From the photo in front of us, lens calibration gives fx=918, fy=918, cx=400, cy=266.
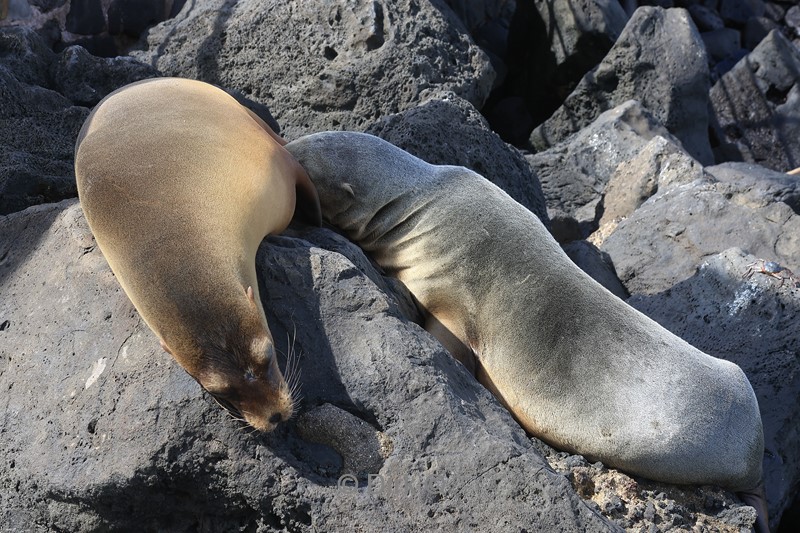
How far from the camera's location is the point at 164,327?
9.34 feet

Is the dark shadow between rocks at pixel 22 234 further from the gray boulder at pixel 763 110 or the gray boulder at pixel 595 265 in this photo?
the gray boulder at pixel 763 110

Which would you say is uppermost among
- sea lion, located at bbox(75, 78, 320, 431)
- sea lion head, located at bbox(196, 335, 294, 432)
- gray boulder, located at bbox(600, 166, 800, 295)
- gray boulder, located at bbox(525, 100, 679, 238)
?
sea lion, located at bbox(75, 78, 320, 431)

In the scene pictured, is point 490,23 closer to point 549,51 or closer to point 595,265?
point 549,51

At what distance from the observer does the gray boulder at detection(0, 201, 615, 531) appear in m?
2.81

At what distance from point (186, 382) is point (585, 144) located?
229 inches

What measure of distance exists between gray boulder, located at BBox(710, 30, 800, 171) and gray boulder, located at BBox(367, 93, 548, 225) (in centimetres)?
595

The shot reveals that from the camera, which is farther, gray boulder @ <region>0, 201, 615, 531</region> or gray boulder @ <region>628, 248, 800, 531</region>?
gray boulder @ <region>628, 248, 800, 531</region>

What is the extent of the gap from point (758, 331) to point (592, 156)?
3628 mm

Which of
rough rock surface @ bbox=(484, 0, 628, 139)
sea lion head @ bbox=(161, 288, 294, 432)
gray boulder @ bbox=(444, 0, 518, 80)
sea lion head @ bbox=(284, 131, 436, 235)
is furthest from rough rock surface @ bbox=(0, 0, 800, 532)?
gray boulder @ bbox=(444, 0, 518, 80)

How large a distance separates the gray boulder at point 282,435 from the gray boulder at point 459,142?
182 cm

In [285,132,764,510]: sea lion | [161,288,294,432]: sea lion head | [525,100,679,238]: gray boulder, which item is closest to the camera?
[161,288,294,432]: sea lion head

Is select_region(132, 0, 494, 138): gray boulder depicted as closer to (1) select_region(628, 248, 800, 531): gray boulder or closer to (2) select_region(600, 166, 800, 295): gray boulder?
(2) select_region(600, 166, 800, 295): gray boulder

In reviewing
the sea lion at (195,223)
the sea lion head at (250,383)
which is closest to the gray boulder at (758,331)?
the sea lion at (195,223)

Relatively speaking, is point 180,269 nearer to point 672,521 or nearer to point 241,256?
point 241,256
